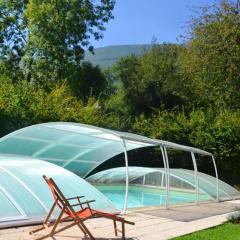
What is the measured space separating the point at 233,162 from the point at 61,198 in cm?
1695

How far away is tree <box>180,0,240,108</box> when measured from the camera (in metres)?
15.8

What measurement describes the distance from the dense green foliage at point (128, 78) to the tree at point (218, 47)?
3cm

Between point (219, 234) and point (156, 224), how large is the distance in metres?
1.49

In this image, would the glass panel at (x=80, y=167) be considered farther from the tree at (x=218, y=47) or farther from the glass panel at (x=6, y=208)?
the glass panel at (x=6, y=208)

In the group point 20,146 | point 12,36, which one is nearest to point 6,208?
point 20,146

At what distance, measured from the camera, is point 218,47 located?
16.3m

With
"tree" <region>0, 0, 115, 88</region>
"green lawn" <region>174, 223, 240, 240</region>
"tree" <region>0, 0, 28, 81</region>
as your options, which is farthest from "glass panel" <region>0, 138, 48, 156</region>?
"tree" <region>0, 0, 28, 81</region>

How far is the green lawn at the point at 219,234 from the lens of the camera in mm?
8977

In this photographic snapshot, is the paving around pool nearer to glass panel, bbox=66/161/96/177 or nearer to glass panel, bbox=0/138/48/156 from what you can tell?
glass panel, bbox=0/138/48/156

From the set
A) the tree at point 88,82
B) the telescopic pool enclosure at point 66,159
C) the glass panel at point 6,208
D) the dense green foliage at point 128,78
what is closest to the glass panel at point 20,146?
the telescopic pool enclosure at point 66,159

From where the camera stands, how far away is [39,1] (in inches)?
1326

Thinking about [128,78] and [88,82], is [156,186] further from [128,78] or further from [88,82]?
[128,78]

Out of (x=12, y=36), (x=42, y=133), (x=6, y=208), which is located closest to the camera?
(x=6, y=208)

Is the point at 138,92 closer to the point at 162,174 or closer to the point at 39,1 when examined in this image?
the point at 39,1
